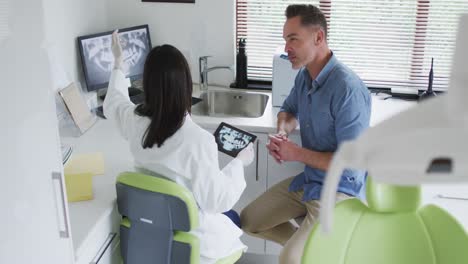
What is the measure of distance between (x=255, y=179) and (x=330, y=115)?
A: 655 mm

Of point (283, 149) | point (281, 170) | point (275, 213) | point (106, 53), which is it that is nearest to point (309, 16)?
point (283, 149)

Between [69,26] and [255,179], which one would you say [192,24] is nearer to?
[69,26]

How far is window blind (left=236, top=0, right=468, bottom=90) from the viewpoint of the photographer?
3039 mm

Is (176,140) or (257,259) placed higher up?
(176,140)

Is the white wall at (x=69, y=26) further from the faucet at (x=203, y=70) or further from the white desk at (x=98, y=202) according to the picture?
the faucet at (x=203, y=70)

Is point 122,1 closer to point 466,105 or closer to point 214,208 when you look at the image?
point 214,208

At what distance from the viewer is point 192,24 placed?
3.17m

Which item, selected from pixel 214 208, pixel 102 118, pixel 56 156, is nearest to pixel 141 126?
pixel 214 208

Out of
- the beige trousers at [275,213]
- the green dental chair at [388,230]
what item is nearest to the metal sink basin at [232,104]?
the beige trousers at [275,213]

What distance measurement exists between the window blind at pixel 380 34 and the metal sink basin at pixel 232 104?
217mm

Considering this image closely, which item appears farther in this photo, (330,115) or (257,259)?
(257,259)

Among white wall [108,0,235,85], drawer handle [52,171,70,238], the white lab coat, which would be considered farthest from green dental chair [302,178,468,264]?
white wall [108,0,235,85]

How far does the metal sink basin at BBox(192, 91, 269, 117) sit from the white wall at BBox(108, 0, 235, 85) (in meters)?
0.12

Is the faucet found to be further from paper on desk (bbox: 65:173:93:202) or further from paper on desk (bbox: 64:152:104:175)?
paper on desk (bbox: 65:173:93:202)
